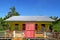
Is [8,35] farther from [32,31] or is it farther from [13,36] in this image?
[32,31]

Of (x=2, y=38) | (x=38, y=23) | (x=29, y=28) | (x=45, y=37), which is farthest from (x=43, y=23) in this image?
(x=2, y=38)

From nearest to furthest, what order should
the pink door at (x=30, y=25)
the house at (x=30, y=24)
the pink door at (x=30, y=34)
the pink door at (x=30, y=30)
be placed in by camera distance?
the pink door at (x=30, y=34)
the pink door at (x=30, y=30)
the house at (x=30, y=24)
the pink door at (x=30, y=25)

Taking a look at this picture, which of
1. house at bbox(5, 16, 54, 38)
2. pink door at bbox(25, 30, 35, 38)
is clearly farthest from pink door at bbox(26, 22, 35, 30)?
pink door at bbox(25, 30, 35, 38)

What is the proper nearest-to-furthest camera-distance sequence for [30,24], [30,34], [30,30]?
[30,34] → [30,30] → [30,24]

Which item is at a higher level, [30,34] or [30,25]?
[30,25]

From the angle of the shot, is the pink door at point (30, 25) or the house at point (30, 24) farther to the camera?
the pink door at point (30, 25)

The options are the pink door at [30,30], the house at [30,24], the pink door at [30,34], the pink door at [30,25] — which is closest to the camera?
the pink door at [30,34]

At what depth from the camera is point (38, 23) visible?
3116 cm

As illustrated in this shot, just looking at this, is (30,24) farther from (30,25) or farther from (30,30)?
(30,30)

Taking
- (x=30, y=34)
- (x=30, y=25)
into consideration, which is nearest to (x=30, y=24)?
(x=30, y=25)

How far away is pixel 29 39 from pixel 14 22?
719 centimetres

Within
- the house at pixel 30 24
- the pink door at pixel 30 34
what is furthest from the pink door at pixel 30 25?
the pink door at pixel 30 34

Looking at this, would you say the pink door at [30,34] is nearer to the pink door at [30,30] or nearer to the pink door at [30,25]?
the pink door at [30,30]

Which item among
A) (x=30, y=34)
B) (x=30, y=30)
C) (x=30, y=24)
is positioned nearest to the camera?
(x=30, y=34)
